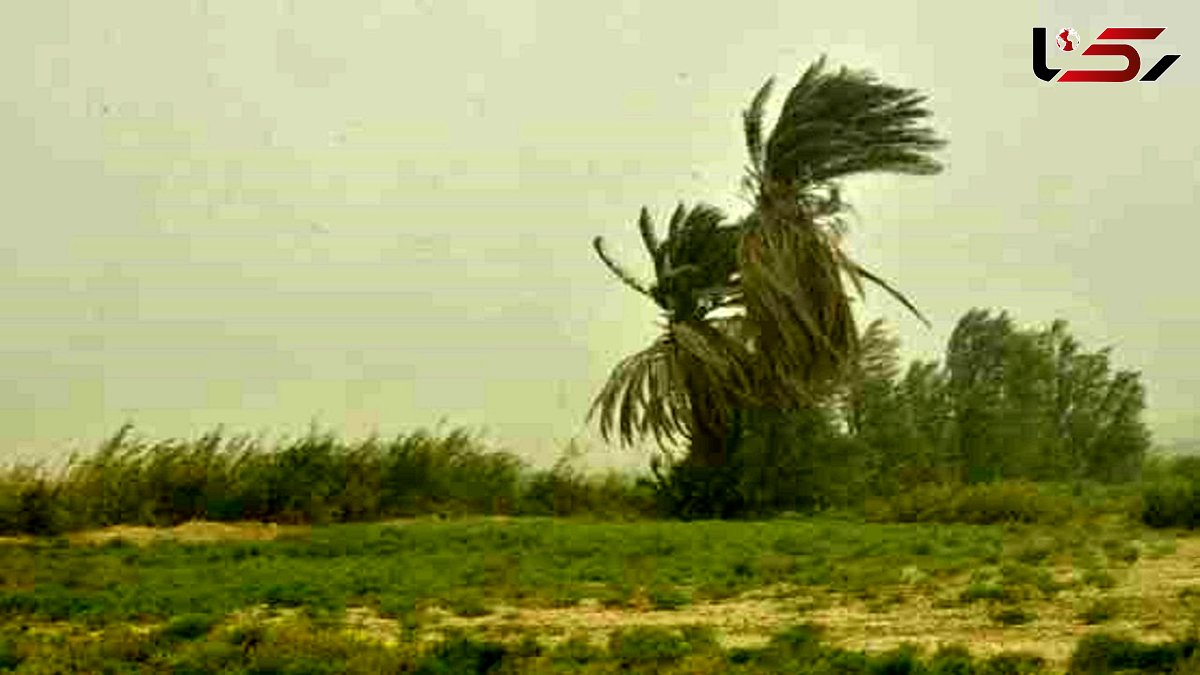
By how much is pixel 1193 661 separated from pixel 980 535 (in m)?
10.3

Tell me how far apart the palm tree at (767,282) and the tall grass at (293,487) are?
2353 millimetres

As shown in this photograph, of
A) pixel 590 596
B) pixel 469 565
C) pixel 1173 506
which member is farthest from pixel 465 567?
pixel 1173 506

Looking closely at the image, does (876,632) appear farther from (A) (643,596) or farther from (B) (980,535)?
(B) (980,535)

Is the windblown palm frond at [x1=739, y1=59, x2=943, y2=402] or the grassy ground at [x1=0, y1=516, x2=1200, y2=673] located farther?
the windblown palm frond at [x1=739, y1=59, x2=943, y2=402]

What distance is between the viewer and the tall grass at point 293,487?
21.4m

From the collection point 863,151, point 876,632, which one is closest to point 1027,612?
point 876,632

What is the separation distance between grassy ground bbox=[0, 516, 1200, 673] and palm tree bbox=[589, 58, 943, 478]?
8394mm

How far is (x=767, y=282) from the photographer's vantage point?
26859mm

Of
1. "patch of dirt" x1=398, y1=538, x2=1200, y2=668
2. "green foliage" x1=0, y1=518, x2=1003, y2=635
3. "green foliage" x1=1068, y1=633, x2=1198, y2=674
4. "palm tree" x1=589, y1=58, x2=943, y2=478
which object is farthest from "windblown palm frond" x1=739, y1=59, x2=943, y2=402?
"green foliage" x1=1068, y1=633, x2=1198, y2=674

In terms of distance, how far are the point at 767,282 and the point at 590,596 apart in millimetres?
15475

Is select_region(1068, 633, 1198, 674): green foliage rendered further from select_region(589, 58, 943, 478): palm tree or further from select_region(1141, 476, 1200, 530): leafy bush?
select_region(589, 58, 943, 478): palm tree

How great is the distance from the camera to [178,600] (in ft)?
39.2

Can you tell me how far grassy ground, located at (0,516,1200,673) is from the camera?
855cm

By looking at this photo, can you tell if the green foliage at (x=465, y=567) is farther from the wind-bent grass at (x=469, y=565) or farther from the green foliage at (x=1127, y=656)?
the green foliage at (x=1127, y=656)
